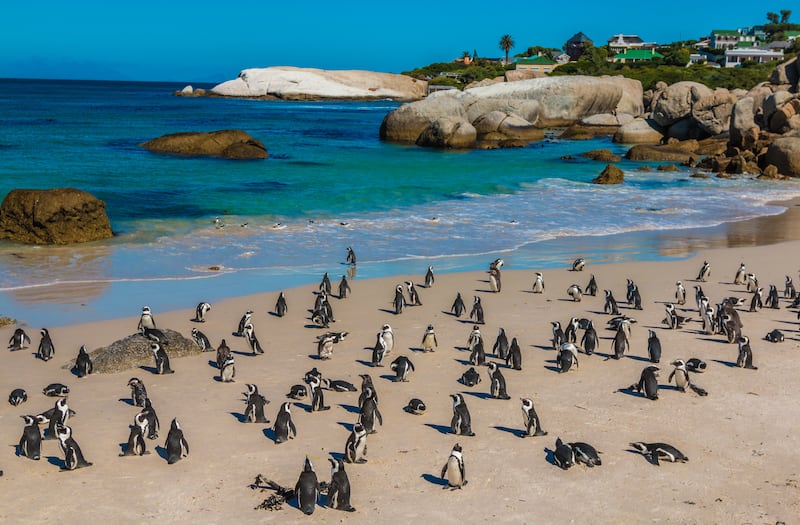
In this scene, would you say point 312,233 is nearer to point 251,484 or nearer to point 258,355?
point 258,355

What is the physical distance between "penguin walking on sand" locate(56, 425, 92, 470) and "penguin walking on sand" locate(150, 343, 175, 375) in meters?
3.24

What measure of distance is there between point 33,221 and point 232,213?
7.91 m

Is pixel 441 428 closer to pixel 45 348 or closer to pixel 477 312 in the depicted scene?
pixel 477 312

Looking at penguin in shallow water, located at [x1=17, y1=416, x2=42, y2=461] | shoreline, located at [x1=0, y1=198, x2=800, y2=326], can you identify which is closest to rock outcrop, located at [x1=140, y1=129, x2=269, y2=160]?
shoreline, located at [x1=0, y1=198, x2=800, y2=326]

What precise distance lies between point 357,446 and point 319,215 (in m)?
22.3

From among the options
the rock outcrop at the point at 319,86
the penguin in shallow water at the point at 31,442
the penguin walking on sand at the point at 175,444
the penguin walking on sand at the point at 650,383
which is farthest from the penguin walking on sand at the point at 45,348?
the rock outcrop at the point at 319,86

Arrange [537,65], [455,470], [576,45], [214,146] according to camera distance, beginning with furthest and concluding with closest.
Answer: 1. [576,45]
2. [537,65]
3. [214,146]
4. [455,470]

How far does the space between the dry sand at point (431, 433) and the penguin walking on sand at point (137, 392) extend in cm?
18

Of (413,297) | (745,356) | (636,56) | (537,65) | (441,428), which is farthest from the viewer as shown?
(537,65)

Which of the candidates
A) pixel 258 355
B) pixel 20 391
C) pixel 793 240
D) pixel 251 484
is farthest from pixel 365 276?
pixel 793 240

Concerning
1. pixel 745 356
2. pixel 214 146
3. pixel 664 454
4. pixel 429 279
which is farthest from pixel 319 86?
pixel 664 454

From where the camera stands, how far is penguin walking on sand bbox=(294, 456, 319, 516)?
9547mm

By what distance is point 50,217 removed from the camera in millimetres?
25625

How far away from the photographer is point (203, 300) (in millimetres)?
19125
